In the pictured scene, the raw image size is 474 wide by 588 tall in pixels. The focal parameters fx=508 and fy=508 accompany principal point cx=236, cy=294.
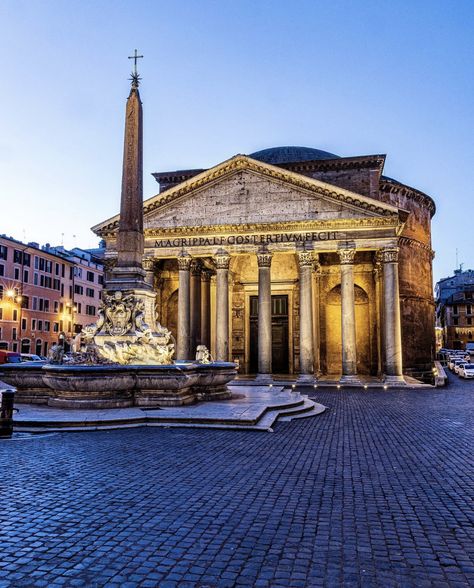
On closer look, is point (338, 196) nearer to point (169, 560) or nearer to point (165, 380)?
point (165, 380)

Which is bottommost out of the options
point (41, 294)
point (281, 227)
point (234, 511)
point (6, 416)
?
point (234, 511)

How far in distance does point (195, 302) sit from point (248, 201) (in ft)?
21.2

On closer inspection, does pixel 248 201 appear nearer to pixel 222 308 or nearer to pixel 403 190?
pixel 222 308

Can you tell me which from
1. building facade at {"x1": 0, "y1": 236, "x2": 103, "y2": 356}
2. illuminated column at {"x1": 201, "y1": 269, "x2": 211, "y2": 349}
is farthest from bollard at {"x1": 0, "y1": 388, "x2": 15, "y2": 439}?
building facade at {"x1": 0, "y1": 236, "x2": 103, "y2": 356}

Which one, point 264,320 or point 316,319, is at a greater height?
point 316,319

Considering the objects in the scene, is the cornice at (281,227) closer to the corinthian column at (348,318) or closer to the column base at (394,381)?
the corinthian column at (348,318)

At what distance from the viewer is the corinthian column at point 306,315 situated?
24594 mm

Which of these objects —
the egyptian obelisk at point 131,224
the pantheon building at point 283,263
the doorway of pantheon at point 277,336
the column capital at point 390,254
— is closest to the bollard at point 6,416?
the egyptian obelisk at point 131,224

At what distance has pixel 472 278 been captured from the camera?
9994 cm

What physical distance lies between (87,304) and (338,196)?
41.2 m

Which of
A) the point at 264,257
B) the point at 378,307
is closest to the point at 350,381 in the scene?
the point at 378,307

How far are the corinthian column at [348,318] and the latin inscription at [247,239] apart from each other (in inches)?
50.9

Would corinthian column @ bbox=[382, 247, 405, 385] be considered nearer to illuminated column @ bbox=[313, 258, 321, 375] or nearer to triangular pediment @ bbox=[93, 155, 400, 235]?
triangular pediment @ bbox=[93, 155, 400, 235]

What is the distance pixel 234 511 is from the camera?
16.2 ft
